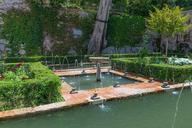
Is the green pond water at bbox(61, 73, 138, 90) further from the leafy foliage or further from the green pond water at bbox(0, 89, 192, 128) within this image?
the leafy foliage

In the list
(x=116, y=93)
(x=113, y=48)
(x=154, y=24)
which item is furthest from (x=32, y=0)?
(x=116, y=93)

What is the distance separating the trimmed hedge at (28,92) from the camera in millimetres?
7520

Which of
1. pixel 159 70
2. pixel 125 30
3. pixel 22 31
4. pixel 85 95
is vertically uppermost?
pixel 125 30

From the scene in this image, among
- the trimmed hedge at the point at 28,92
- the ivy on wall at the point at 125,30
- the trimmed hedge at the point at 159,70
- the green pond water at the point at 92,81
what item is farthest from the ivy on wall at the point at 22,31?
the trimmed hedge at the point at 28,92

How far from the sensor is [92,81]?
12.2 meters


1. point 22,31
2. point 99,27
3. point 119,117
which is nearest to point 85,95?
point 119,117

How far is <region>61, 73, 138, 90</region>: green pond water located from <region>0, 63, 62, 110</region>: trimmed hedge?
2764 millimetres

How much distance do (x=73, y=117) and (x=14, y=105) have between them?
1.52m

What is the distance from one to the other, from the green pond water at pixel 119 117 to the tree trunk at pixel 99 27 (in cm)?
1063

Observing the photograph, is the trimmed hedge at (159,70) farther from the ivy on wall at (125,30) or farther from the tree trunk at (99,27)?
the ivy on wall at (125,30)

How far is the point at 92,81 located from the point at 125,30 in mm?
9307

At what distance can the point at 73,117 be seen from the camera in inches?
294

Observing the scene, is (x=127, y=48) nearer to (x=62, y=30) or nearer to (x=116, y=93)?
(x=62, y=30)

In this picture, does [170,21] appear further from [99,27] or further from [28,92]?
[28,92]
